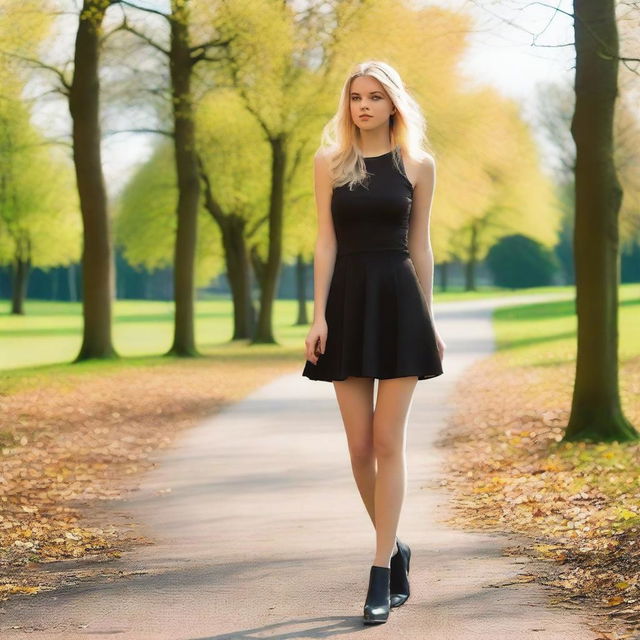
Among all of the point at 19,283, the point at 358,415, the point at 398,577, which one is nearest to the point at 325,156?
the point at 358,415

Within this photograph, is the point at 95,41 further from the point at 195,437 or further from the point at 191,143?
the point at 195,437

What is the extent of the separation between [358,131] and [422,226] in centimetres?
49

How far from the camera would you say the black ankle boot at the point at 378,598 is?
14.4 feet

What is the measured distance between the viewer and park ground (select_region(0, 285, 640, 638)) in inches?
222

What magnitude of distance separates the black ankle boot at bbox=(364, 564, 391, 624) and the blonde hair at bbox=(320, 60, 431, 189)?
62.6 inches

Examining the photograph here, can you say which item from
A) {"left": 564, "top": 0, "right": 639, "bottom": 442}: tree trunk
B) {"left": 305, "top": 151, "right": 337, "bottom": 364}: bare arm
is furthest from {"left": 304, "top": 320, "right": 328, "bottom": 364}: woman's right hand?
{"left": 564, "top": 0, "right": 639, "bottom": 442}: tree trunk

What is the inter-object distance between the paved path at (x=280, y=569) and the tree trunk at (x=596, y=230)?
61.7 inches

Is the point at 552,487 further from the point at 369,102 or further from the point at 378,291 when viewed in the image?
the point at 369,102

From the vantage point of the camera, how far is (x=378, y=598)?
14.7 ft

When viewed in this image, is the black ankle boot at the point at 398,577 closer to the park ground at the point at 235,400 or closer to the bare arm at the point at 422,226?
the park ground at the point at 235,400

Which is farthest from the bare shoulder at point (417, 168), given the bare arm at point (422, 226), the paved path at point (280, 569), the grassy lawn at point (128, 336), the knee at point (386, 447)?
the grassy lawn at point (128, 336)

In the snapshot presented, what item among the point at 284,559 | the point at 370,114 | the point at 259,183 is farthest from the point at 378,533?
the point at 259,183

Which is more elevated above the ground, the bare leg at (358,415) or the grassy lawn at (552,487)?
the bare leg at (358,415)

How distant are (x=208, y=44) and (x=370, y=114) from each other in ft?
56.5
